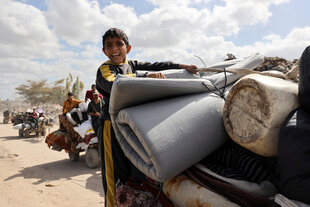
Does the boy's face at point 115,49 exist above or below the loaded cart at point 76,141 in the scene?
above

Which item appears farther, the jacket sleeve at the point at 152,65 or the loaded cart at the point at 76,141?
the loaded cart at the point at 76,141

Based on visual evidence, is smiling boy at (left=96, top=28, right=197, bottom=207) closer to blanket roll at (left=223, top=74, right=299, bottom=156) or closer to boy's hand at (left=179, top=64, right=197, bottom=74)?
boy's hand at (left=179, top=64, right=197, bottom=74)

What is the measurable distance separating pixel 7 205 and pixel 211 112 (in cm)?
356

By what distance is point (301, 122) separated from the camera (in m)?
0.66

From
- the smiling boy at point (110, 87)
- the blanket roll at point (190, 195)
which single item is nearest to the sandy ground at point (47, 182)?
the smiling boy at point (110, 87)

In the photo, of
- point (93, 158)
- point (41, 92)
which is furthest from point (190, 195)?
point (41, 92)

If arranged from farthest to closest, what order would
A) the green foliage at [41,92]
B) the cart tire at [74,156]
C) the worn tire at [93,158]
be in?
the green foliage at [41,92] → the cart tire at [74,156] → the worn tire at [93,158]

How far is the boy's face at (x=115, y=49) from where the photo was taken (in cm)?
159

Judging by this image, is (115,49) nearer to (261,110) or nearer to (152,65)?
(152,65)

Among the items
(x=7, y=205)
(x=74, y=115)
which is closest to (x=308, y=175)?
(x=7, y=205)

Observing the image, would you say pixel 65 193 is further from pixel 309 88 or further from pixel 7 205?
pixel 309 88

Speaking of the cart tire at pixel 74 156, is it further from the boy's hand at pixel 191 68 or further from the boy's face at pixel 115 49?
the boy's hand at pixel 191 68

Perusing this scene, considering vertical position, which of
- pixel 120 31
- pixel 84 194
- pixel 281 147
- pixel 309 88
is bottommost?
pixel 84 194

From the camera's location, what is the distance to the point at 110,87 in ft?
4.55
